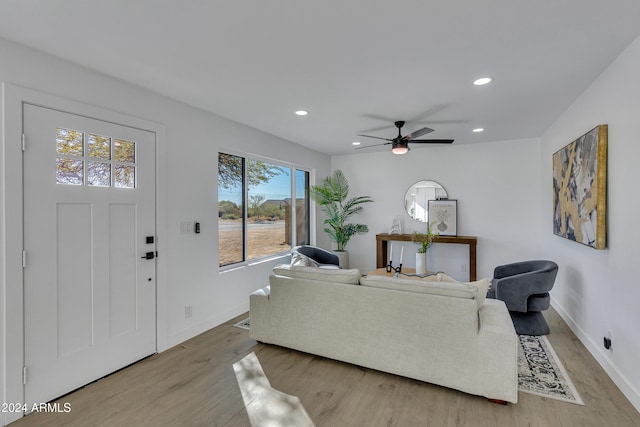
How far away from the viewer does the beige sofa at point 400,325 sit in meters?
2.19

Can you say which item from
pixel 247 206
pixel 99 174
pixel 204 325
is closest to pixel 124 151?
pixel 99 174

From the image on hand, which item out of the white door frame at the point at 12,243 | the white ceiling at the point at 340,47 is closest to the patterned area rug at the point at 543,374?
the white ceiling at the point at 340,47

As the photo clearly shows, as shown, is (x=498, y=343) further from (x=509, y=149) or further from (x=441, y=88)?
(x=509, y=149)

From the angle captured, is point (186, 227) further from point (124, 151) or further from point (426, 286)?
point (426, 286)

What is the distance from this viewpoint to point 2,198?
6.62 ft

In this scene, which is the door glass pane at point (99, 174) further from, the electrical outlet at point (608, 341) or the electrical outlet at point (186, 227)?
the electrical outlet at point (608, 341)

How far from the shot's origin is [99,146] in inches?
101

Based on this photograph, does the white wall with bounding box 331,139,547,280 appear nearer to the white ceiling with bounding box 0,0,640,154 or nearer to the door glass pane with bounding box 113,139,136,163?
the white ceiling with bounding box 0,0,640,154

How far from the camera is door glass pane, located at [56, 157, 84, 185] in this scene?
7.57ft

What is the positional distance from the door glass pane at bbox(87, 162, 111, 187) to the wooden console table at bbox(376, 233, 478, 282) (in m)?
4.24

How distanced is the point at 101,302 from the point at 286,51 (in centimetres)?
248

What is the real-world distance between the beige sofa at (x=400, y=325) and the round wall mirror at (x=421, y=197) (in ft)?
10.1

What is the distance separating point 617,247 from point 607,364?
0.99m

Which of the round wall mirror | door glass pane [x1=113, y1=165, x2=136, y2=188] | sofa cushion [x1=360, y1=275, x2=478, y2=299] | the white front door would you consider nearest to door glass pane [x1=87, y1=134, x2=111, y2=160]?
the white front door
